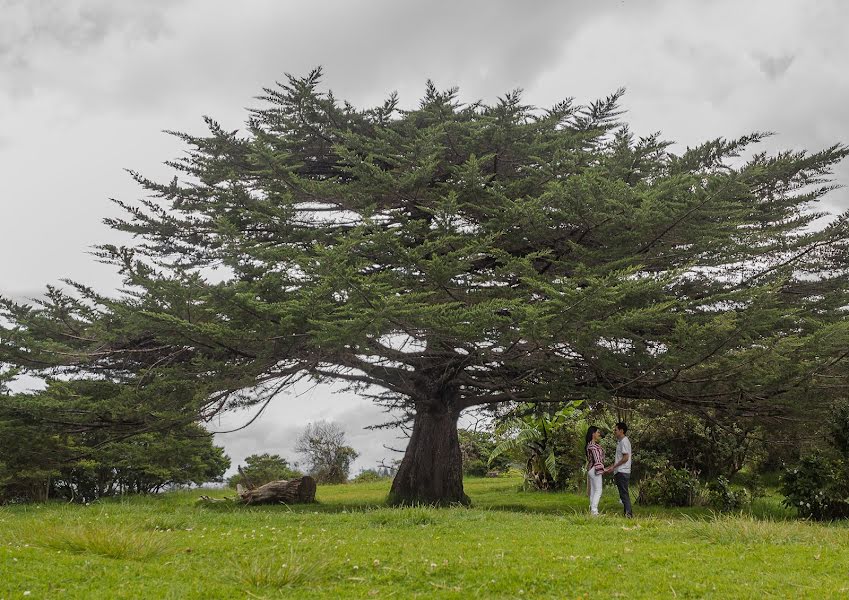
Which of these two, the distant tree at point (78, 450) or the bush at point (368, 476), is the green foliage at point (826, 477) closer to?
the distant tree at point (78, 450)

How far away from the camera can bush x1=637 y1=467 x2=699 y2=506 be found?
693 inches

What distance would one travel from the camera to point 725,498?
17.2m

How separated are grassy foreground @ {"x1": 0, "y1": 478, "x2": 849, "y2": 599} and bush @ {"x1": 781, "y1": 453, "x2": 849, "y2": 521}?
5182mm

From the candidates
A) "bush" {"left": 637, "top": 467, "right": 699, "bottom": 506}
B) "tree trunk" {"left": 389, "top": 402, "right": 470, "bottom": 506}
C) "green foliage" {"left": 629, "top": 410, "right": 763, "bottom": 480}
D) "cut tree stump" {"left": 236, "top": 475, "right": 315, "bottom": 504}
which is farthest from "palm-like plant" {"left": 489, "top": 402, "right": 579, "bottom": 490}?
"cut tree stump" {"left": 236, "top": 475, "right": 315, "bottom": 504}

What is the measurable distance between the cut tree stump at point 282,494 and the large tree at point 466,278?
8.38ft

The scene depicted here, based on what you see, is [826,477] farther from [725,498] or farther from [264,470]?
[264,470]

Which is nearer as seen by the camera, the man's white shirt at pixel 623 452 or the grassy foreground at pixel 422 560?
the grassy foreground at pixel 422 560

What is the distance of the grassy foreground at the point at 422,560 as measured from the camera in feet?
21.1

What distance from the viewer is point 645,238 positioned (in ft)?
47.9

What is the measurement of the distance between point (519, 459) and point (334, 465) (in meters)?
11.8

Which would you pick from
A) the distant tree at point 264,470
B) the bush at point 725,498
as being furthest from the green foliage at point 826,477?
the distant tree at point 264,470

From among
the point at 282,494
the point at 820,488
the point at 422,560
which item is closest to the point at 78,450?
the point at 282,494

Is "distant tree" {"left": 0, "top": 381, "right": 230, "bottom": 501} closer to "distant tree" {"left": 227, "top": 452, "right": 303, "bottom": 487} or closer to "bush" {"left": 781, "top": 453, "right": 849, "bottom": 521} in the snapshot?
"distant tree" {"left": 227, "top": 452, "right": 303, "bottom": 487}

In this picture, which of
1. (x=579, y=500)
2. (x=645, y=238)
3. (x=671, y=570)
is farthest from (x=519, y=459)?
(x=671, y=570)
